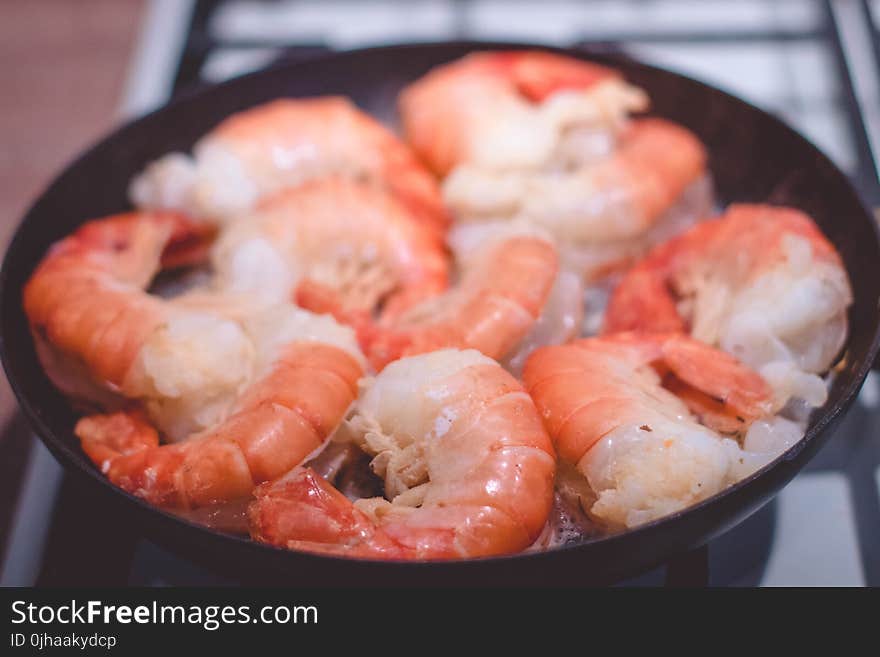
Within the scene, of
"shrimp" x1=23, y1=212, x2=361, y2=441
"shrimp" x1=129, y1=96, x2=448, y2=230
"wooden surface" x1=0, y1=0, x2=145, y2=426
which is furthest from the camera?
"wooden surface" x1=0, y1=0, x2=145, y2=426

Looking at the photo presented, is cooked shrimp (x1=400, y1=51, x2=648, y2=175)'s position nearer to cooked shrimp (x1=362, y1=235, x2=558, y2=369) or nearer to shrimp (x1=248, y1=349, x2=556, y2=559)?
cooked shrimp (x1=362, y1=235, x2=558, y2=369)

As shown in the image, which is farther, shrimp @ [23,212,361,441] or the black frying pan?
shrimp @ [23,212,361,441]

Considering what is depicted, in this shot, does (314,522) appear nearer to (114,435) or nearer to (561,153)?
(114,435)

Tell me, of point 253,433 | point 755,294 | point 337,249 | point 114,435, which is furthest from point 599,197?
point 114,435

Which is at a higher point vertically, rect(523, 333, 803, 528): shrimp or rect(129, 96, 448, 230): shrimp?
rect(129, 96, 448, 230): shrimp

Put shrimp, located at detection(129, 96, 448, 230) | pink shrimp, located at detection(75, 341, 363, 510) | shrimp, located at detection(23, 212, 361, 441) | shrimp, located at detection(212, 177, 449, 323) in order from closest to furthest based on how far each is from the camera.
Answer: pink shrimp, located at detection(75, 341, 363, 510) → shrimp, located at detection(23, 212, 361, 441) → shrimp, located at detection(212, 177, 449, 323) → shrimp, located at detection(129, 96, 448, 230)

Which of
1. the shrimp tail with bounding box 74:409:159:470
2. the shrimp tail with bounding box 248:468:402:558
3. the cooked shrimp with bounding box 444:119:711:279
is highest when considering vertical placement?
the cooked shrimp with bounding box 444:119:711:279

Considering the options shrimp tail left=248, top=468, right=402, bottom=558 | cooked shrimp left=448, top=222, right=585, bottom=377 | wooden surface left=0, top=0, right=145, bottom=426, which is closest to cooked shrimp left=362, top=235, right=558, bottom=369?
cooked shrimp left=448, top=222, right=585, bottom=377

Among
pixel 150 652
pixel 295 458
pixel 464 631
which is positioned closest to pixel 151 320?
pixel 295 458

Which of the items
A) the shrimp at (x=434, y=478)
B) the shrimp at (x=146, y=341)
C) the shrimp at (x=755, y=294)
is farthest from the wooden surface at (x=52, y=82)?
the shrimp at (x=755, y=294)
